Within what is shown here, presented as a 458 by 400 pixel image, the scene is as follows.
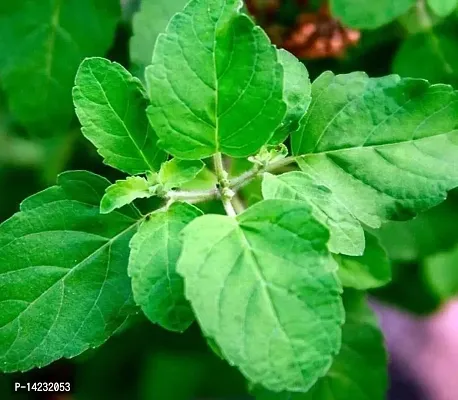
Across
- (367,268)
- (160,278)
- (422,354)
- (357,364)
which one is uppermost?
(160,278)

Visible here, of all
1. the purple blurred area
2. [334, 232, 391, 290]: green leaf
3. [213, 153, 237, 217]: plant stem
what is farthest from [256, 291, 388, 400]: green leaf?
the purple blurred area

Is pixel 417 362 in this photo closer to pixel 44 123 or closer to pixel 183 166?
pixel 44 123

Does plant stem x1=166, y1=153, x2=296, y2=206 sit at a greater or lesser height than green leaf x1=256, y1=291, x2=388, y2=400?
greater

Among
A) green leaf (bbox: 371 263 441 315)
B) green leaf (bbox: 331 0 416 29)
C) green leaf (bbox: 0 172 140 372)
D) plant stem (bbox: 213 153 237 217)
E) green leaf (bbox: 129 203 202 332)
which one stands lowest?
green leaf (bbox: 371 263 441 315)

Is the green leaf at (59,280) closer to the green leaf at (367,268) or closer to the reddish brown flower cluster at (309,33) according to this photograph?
the green leaf at (367,268)

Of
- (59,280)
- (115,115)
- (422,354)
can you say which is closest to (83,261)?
(59,280)

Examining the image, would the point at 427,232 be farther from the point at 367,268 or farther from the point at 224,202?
the point at 224,202

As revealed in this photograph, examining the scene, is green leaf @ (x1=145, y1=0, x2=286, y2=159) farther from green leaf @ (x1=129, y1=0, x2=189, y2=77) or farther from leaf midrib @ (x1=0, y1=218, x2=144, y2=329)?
green leaf @ (x1=129, y1=0, x2=189, y2=77)
